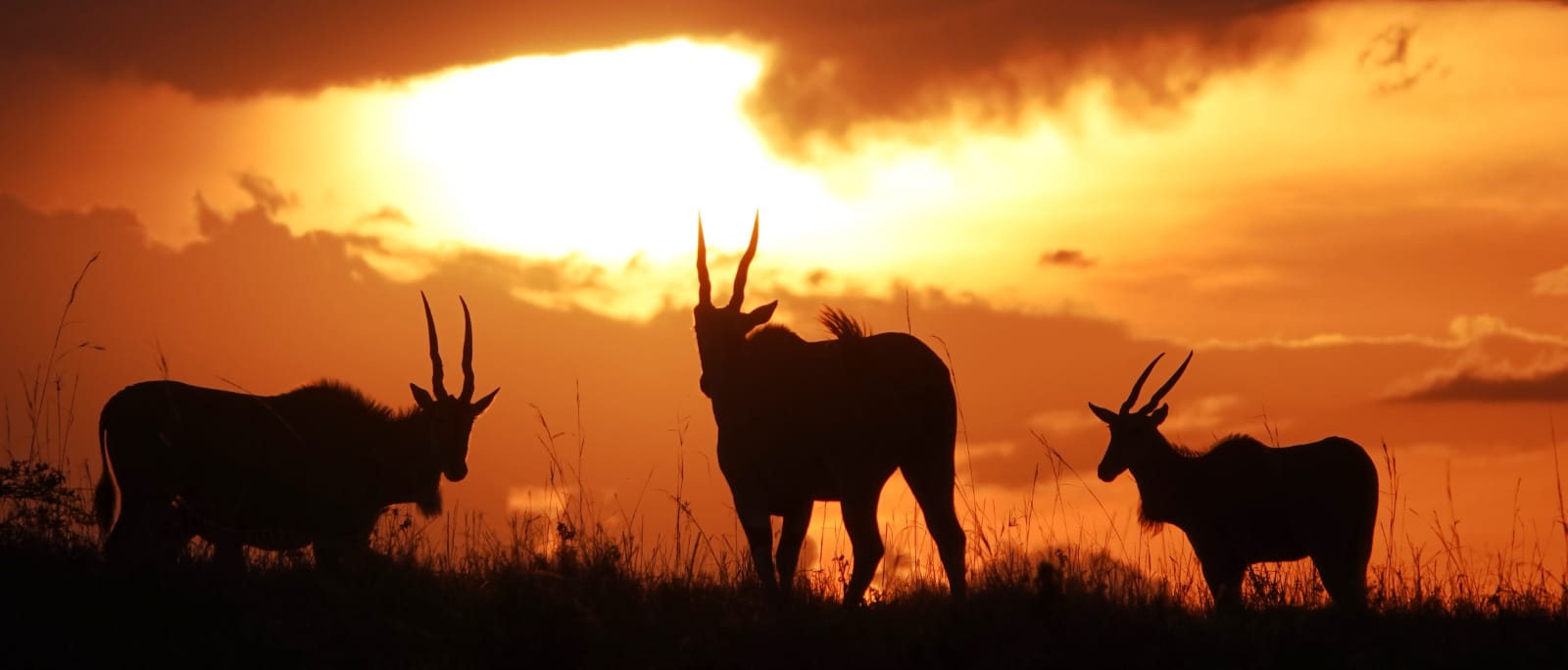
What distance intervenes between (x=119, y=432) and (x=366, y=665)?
20.0 feet

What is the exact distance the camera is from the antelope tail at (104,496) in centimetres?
1344

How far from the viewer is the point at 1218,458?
52.5 feet

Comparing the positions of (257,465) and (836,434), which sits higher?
(257,465)

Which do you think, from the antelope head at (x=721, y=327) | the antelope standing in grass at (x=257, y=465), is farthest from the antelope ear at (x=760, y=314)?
the antelope standing in grass at (x=257, y=465)

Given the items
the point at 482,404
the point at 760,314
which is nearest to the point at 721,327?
the point at 760,314

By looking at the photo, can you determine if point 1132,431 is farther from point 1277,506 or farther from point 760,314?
point 760,314

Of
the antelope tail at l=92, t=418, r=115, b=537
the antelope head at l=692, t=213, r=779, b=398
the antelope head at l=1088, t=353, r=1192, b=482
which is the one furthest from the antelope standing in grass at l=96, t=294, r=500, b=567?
the antelope head at l=1088, t=353, r=1192, b=482

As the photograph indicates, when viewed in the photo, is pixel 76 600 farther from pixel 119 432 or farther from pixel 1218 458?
pixel 1218 458

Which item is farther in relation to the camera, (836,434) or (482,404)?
(482,404)

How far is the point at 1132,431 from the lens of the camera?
17.0 meters

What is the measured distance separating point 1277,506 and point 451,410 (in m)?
8.18

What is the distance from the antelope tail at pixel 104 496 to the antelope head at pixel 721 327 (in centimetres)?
526

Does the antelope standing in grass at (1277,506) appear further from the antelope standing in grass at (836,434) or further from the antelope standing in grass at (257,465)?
the antelope standing in grass at (257,465)

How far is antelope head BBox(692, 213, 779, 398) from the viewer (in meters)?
12.9
